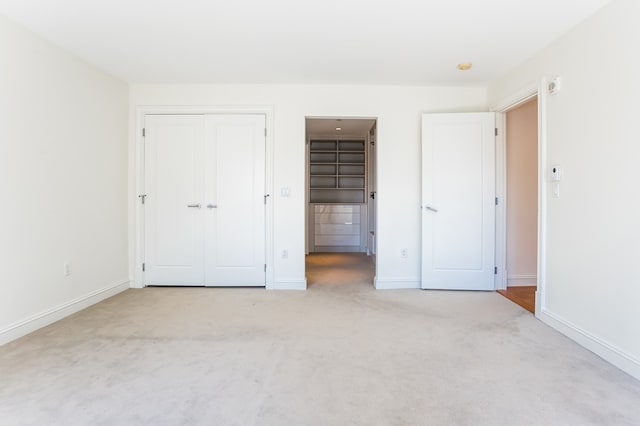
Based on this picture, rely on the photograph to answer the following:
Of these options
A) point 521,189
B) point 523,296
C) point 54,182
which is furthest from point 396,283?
point 54,182

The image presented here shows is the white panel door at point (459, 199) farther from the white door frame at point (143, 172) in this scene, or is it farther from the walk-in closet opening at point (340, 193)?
the walk-in closet opening at point (340, 193)

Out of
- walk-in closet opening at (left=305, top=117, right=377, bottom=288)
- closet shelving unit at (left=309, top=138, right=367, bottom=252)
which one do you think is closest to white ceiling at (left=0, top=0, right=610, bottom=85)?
walk-in closet opening at (left=305, top=117, right=377, bottom=288)

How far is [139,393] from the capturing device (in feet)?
5.63

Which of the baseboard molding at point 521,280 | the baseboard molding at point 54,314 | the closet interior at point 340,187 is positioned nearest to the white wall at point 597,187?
the baseboard molding at point 521,280

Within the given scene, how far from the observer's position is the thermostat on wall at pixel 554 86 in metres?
2.64

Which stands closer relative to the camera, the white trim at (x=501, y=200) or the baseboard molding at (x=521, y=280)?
the white trim at (x=501, y=200)

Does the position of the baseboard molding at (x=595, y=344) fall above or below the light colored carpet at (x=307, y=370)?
above

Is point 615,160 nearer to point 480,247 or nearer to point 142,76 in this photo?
point 480,247

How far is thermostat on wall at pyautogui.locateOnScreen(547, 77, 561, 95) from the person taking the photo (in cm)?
264

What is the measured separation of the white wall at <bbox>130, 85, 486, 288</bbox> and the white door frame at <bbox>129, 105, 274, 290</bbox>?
57mm

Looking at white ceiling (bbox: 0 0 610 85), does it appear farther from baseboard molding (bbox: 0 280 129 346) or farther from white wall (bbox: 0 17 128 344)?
baseboard molding (bbox: 0 280 129 346)

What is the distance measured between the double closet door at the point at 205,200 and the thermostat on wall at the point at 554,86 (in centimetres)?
278

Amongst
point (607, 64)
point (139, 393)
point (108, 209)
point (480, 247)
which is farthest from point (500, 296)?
point (108, 209)

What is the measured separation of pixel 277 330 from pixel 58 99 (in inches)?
107
